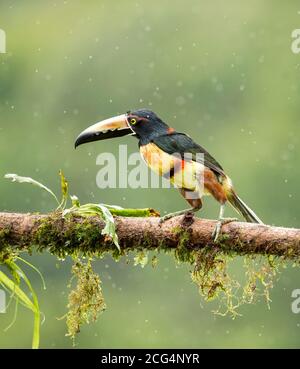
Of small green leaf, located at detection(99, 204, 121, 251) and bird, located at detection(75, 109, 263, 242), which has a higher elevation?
bird, located at detection(75, 109, 263, 242)

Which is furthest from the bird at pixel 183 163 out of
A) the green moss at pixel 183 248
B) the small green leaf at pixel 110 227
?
the small green leaf at pixel 110 227

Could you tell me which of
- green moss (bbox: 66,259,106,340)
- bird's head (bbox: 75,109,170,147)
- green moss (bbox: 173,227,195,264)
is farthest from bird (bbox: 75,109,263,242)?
green moss (bbox: 66,259,106,340)

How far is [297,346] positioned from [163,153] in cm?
898

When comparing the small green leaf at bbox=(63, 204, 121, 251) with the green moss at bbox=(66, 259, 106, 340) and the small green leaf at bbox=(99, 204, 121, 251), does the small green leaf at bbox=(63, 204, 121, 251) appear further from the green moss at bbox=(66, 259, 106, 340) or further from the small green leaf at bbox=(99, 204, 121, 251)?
the green moss at bbox=(66, 259, 106, 340)

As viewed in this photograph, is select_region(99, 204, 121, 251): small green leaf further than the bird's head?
No

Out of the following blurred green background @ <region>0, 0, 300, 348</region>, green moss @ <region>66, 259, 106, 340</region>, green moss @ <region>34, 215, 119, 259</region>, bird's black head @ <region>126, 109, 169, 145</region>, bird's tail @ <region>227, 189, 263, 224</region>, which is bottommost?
green moss @ <region>66, 259, 106, 340</region>

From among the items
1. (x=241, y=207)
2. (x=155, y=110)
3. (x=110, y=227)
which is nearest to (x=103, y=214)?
(x=110, y=227)

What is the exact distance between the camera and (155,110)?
12.8m

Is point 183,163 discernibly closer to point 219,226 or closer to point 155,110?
point 219,226

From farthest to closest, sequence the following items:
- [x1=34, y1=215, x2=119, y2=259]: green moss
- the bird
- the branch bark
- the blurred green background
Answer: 1. the blurred green background
2. the bird
3. [x1=34, y1=215, x2=119, y2=259]: green moss
4. the branch bark

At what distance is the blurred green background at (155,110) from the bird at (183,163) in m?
7.47

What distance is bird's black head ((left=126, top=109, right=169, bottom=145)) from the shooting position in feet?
12.1

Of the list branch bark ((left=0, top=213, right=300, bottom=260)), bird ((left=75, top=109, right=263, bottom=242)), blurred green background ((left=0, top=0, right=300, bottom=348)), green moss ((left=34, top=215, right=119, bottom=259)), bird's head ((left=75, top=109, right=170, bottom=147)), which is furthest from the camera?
blurred green background ((left=0, top=0, right=300, bottom=348))
